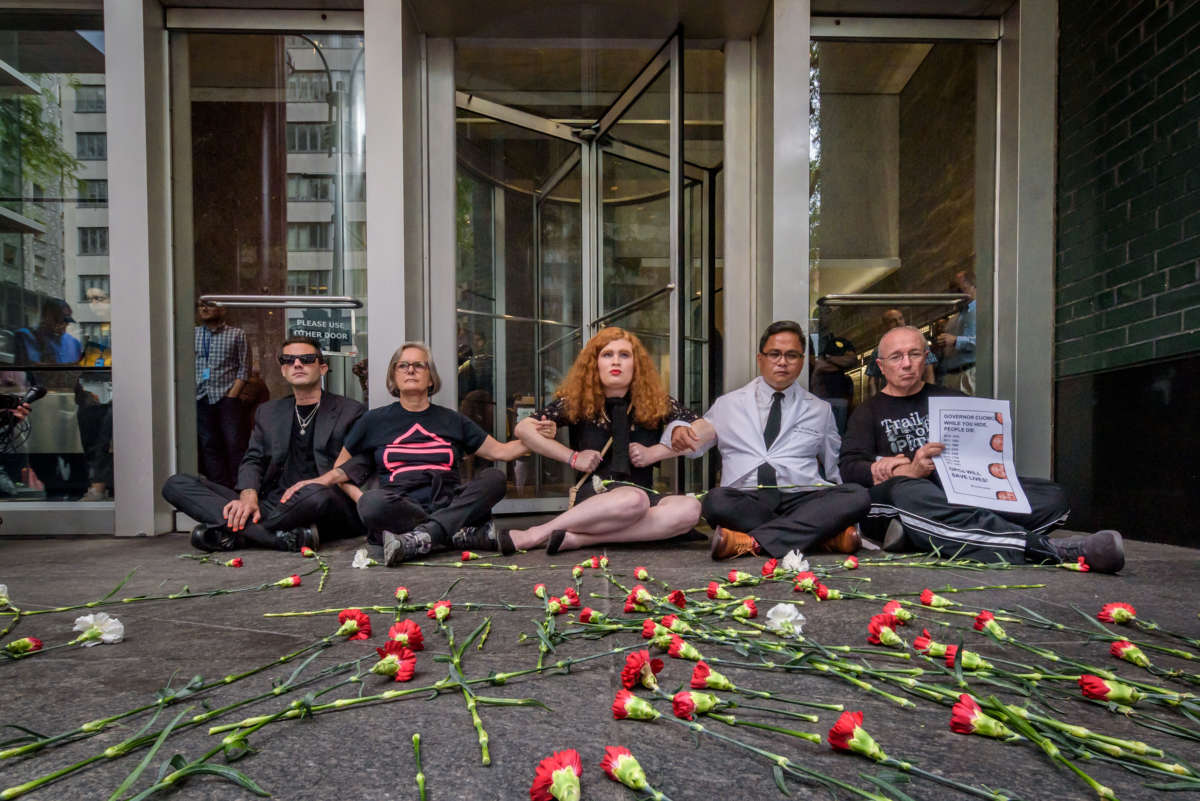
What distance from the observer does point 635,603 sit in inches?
70.5

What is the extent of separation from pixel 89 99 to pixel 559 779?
4.75 m

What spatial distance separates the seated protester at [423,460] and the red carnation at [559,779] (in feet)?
7.30

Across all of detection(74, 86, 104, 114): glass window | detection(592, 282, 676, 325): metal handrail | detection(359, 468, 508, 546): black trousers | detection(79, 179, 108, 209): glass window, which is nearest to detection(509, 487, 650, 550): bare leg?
detection(359, 468, 508, 546): black trousers

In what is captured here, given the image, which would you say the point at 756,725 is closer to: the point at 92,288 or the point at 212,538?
the point at 212,538

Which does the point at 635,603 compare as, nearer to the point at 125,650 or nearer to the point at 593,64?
the point at 125,650

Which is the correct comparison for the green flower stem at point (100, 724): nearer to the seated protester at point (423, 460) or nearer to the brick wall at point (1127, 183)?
the seated protester at point (423, 460)

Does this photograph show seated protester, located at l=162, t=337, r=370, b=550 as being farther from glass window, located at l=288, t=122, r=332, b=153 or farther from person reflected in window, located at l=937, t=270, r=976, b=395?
person reflected in window, located at l=937, t=270, r=976, b=395

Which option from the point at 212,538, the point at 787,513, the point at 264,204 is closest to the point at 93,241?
the point at 264,204

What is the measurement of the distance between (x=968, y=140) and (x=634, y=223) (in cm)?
198

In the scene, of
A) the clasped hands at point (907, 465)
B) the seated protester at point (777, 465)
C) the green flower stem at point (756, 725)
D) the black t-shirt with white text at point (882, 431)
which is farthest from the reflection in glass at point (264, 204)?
the green flower stem at point (756, 725)

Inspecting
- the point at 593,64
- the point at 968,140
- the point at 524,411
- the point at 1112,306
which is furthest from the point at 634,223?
the point at 1112,306

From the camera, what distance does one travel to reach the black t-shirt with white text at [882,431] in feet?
10.6

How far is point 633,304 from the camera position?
4.43 meters

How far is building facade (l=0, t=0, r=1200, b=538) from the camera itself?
3.83 meters
